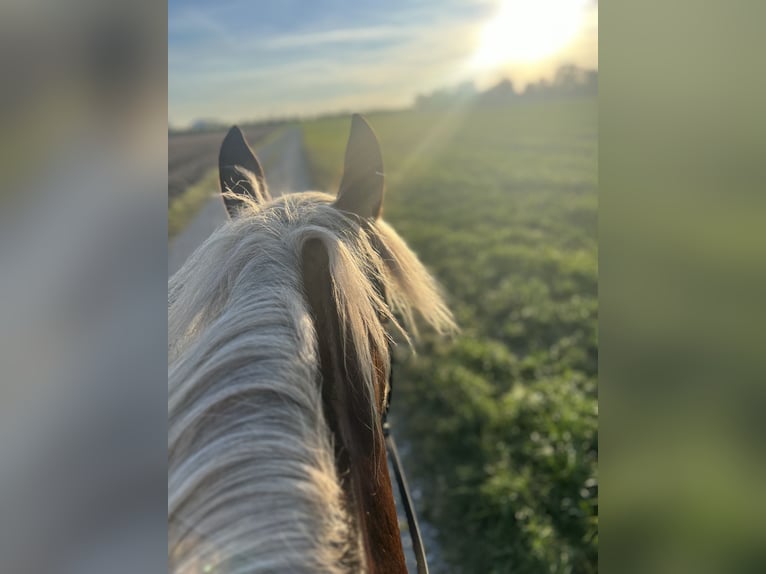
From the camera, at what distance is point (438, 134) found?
4211 mm

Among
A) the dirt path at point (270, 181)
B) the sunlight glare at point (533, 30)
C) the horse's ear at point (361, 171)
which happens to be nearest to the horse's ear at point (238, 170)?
the dirt path at point (270, 181)

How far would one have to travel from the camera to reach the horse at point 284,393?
44 centimetres

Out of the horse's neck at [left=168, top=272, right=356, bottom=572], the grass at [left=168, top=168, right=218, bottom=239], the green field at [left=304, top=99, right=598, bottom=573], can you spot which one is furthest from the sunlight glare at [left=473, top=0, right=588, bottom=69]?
the horse's neck at [left=168, top=272, right=356, bottom=572]

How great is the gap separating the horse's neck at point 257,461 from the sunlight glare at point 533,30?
981 mm

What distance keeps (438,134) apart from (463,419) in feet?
8.35

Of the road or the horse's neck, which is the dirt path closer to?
the road

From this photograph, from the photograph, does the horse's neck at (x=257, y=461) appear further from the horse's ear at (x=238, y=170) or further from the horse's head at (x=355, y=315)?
the horse's ear at (x=238, y=170)

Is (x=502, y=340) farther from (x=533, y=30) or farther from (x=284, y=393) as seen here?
(x=284, y=393)

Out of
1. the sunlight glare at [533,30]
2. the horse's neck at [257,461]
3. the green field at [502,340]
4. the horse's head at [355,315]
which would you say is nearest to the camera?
the horse's neck at [257,461]

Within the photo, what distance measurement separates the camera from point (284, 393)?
50cm

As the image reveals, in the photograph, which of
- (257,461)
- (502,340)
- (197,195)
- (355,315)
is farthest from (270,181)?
(502,340)

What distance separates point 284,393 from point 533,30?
1099 mm

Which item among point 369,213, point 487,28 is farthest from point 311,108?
point 369,213
